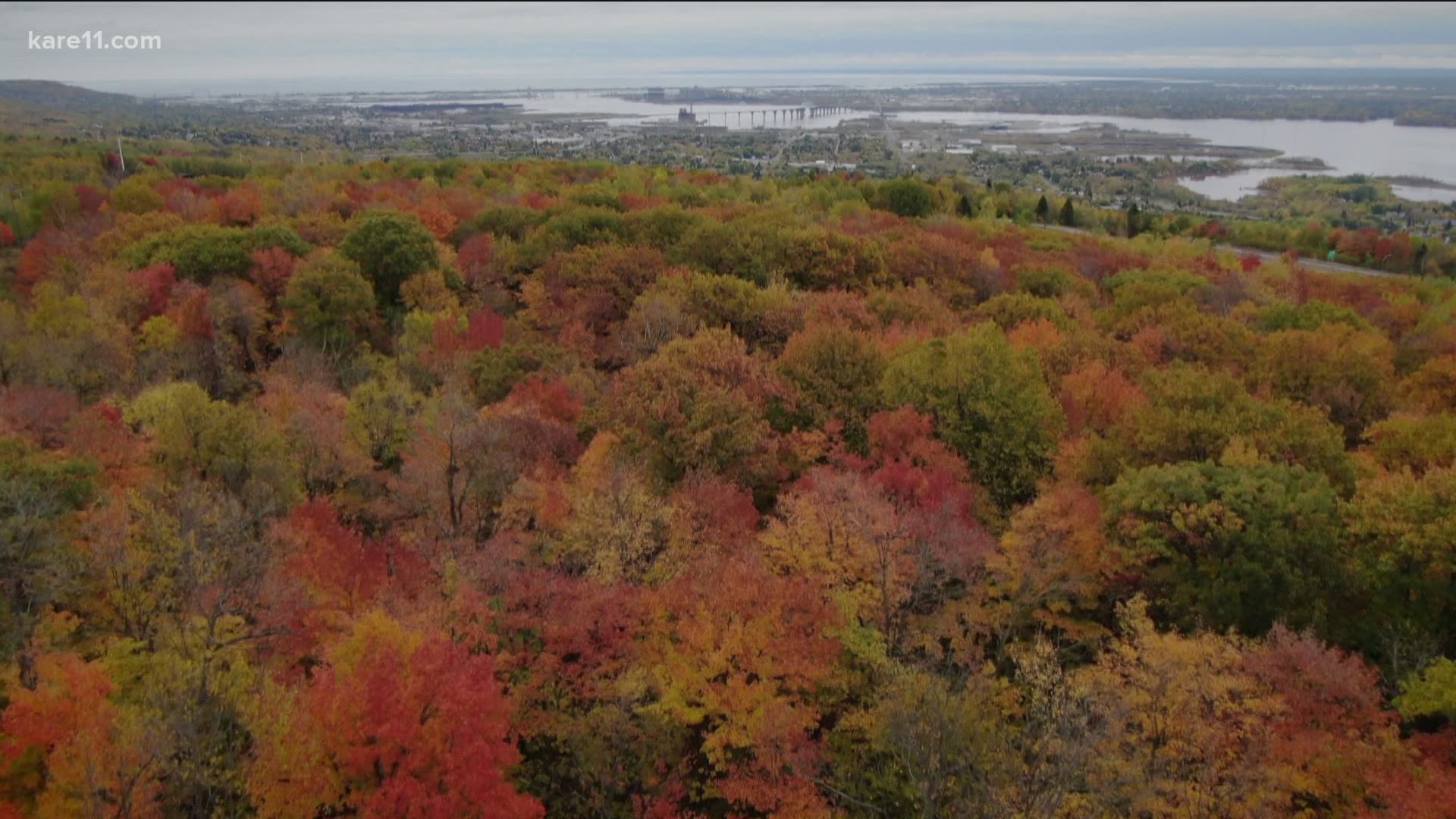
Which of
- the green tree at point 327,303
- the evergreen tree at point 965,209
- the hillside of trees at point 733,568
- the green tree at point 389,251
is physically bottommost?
the hillside of trees at point 733,568

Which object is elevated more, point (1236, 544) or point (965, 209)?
point (965, 209)

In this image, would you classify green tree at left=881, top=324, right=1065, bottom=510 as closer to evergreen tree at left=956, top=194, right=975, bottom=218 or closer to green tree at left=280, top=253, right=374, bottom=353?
green tree at left=280, top=253, right=374, bottom=353

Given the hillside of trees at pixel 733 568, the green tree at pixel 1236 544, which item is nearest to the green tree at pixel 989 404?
the hillside of trees at pixel 733 568

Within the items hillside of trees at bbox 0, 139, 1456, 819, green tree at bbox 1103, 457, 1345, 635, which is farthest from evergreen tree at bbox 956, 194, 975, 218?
green tree at bbox 1103, 457, 1345, 635

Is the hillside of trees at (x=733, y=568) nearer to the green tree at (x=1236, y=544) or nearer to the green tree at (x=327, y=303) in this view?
the green tree at (x=1236, y=544)

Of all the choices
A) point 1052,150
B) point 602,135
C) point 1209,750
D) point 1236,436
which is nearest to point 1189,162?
point 1052,150

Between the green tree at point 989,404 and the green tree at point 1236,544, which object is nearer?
the green tree at point 1236,544

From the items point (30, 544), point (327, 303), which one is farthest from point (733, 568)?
point (327, 303)

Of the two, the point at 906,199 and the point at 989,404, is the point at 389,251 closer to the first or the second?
the point at 989,404

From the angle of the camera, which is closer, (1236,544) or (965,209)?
(1236,544)
